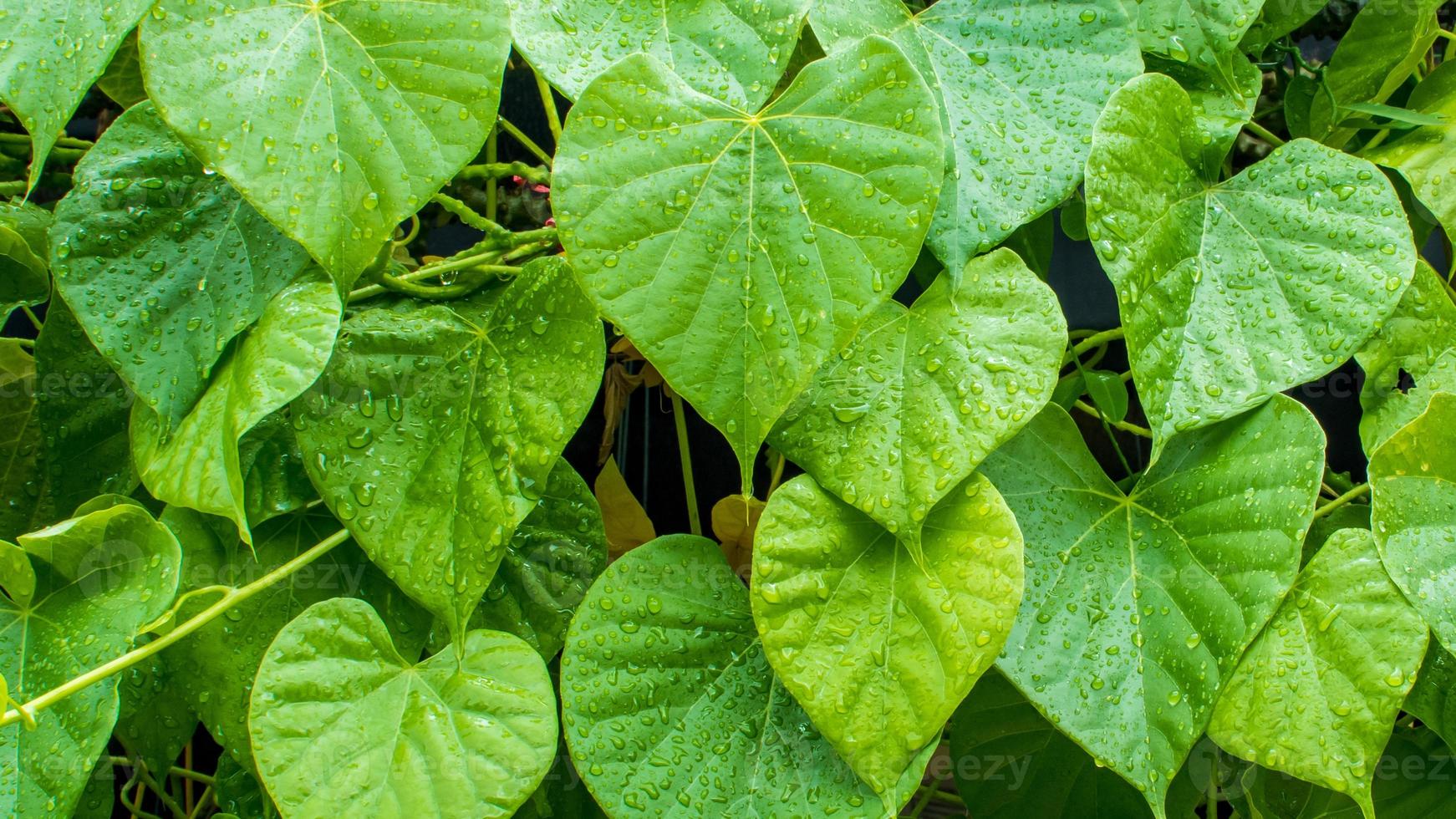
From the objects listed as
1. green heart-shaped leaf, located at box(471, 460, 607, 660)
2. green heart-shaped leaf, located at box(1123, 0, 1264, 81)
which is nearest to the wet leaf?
green heart-shaped leaf, located at box(471, 460, 607, 660)

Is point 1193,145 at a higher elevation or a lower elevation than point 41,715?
higher

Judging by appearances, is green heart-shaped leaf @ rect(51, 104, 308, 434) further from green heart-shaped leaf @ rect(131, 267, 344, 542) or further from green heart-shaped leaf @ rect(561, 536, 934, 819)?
green heart-shaped leaf @ rect(561, 536, 934, 819)

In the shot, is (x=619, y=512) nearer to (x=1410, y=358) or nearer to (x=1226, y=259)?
(x=1226, y=259)

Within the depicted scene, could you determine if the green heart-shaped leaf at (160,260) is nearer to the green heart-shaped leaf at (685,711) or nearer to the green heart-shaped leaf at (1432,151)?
the green heart-shaped leaf at (685,711)

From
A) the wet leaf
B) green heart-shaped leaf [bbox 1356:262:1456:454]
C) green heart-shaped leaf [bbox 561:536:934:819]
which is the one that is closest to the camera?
green heart-shaped leaf [bbox 561:536:934:819]

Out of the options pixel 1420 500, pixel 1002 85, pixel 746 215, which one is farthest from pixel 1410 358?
pixel 746 215

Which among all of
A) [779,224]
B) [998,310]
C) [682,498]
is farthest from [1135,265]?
[682,498]

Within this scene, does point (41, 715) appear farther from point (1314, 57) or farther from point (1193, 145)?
point (1314, 57)
